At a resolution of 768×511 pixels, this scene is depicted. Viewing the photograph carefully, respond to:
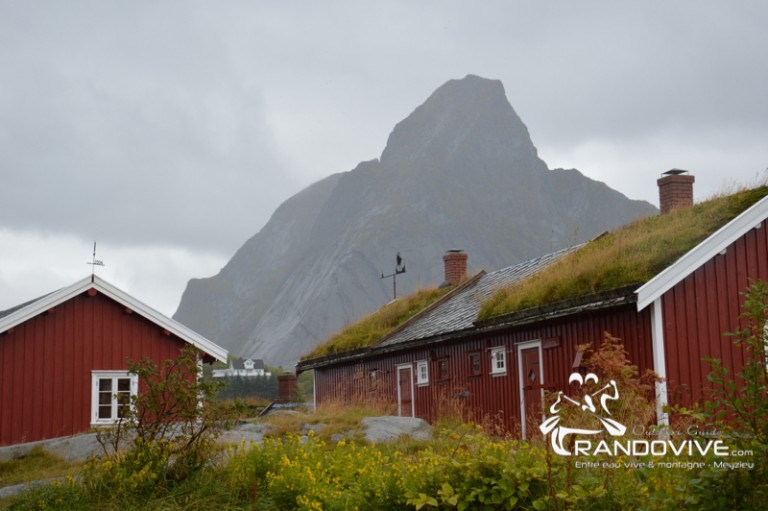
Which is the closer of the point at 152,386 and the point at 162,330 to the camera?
the point at 152,386

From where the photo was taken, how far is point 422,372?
2459cm

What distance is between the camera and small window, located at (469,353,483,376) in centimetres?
2153

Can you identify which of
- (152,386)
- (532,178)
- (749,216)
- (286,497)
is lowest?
(286,497)

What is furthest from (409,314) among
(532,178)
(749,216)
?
(532,178)

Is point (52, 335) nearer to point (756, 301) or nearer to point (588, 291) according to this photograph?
point (588, 291)

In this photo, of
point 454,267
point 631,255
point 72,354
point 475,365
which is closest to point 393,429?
point 631,255

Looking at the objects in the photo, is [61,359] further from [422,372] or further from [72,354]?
[422,372]

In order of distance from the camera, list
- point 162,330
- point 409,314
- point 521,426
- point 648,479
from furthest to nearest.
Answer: point 409,314 → point 162,330 → point 521,426 → point 648,479

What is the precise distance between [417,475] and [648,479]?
2272 mm

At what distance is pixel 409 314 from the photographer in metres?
29.2

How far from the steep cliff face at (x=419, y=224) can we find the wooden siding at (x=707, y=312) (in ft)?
368

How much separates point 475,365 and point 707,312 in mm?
6680

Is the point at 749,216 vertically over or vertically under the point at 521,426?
over

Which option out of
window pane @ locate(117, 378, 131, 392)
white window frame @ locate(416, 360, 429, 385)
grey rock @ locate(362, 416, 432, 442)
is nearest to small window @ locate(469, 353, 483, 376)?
white window frame @ locate(416, 360, 429, 385)
